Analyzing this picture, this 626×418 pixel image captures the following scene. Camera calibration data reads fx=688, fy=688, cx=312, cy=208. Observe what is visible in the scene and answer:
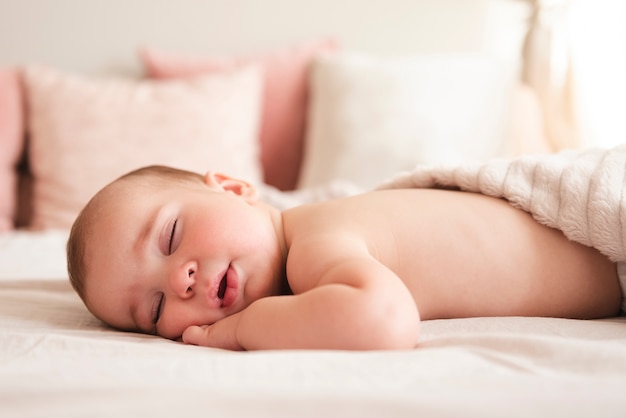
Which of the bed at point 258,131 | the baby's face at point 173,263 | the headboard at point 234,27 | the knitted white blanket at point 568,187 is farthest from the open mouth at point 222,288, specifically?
the headboard at point 234,27

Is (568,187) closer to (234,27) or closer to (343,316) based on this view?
(343,316)

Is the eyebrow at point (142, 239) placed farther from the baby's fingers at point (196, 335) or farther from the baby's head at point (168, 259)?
the baby's fingers at point (196, 335)

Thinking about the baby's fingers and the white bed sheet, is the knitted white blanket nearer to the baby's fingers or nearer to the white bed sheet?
the white bed sheet

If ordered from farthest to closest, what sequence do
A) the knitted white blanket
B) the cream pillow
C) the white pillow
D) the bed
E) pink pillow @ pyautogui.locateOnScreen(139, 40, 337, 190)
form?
pink pillow @ pyautogui.locateOnScreen(139, 40, 337, 190)
the white pillow
the cream pillow
the knitted white blanket
the bed

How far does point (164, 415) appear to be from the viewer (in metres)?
0.60

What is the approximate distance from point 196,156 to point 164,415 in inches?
69.3

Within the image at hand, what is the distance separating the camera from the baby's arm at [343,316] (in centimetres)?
81

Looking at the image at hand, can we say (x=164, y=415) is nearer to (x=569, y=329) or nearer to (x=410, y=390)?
(x=410, y=390)

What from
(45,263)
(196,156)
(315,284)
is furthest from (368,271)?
(196,156)

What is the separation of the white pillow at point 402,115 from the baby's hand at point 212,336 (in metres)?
1.42

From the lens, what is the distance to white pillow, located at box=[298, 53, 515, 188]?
238 centimetres

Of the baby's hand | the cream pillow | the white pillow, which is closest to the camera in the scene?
the baby's hand

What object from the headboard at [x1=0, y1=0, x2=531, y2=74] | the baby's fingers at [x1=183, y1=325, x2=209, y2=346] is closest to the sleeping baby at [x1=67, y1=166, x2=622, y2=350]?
the baby's fingers at [x1=183, y1=325, x2=209, y2=346]

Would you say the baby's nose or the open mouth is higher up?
the baby's nose
